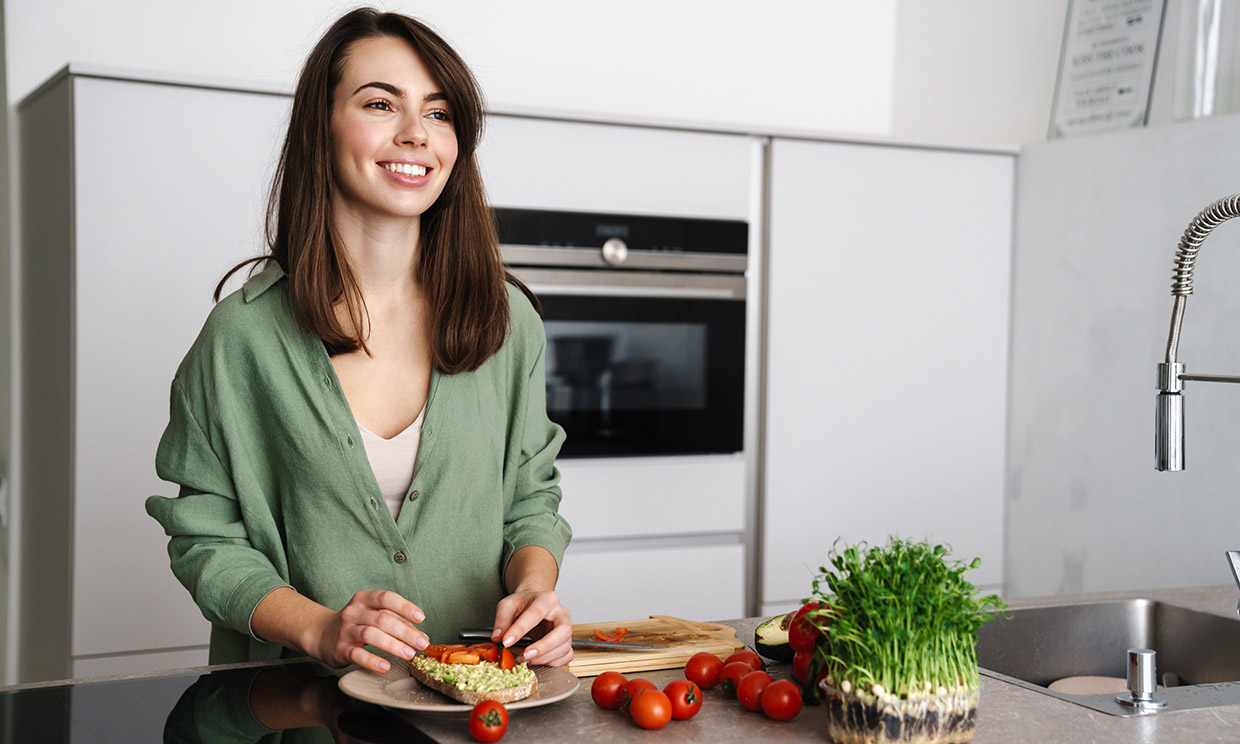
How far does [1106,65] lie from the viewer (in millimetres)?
2684

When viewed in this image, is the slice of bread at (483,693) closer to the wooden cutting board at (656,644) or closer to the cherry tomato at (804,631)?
the wooden cutting board at (656,644)

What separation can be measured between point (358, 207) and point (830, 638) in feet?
2.54

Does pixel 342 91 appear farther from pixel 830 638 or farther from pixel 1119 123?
pixel 1119 123

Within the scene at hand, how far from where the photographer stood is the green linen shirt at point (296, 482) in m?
1.33

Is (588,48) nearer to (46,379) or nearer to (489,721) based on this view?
(46,379)

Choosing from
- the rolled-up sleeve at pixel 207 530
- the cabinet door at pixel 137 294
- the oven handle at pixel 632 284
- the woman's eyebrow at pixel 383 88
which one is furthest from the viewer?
the oven handle at pixel 632 284

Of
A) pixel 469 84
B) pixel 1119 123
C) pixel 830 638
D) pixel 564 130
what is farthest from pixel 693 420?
pixel 830 638

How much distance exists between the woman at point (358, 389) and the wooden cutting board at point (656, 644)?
0.40 ft

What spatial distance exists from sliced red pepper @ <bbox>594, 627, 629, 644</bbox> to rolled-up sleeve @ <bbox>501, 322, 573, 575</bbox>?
173 millimetres

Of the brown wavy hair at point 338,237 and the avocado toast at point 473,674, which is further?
the brown wavy hair at point 338,237

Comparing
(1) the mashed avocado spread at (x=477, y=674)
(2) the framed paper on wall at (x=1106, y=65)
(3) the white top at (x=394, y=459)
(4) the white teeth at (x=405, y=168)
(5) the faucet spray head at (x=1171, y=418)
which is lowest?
(1) the mashed avocado spread at (x=477, y=674)

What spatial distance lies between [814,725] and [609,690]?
0.19 metres

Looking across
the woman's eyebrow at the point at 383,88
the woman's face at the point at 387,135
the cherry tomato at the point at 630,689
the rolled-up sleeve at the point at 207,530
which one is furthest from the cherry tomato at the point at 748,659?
the woman's eyebrow at the point at 383,88

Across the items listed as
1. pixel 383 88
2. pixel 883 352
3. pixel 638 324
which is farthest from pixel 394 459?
pixel 883 352
